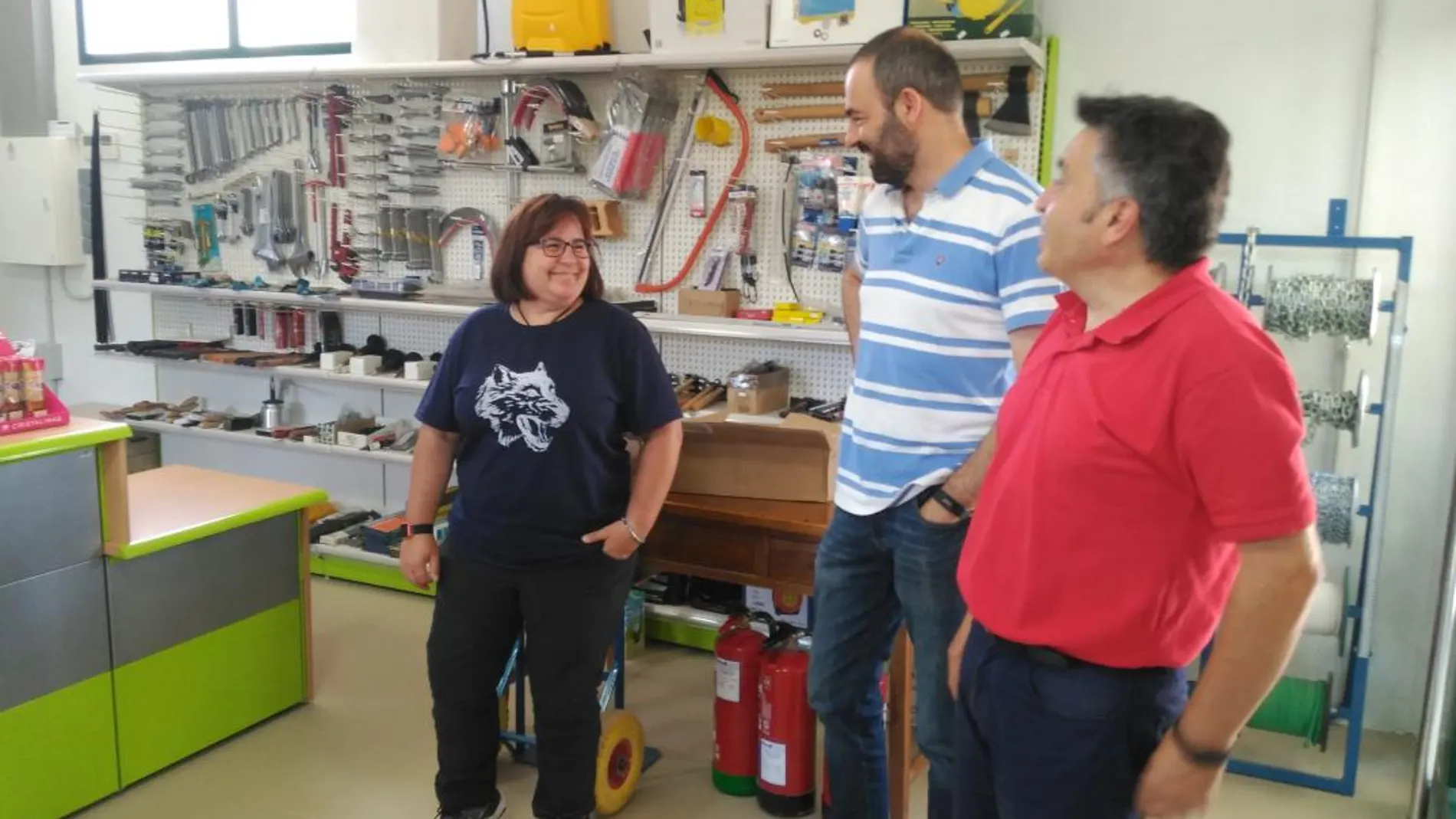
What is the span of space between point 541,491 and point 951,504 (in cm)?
94

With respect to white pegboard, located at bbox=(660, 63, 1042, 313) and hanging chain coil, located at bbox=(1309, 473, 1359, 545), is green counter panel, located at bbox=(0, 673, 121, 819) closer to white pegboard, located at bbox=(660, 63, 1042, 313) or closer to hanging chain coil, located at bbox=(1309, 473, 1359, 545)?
white pegboard, located at bbox=(660, 63, 1042, 313)

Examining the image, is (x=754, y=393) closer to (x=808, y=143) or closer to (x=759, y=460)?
(x=759, y=460)

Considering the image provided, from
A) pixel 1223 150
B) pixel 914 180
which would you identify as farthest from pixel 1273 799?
pixel 1223 150

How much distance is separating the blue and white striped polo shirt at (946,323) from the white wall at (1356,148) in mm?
1476

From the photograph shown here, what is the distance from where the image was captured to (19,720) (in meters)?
2.53

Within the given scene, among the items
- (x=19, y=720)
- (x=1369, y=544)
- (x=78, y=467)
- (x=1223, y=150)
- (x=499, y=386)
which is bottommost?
(x=19, y=720)

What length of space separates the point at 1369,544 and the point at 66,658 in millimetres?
3383

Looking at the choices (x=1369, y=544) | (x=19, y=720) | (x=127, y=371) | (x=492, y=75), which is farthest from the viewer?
(x=127, y=371)

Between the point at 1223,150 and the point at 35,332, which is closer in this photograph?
the point at 1223,150

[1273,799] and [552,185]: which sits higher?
[552,185]

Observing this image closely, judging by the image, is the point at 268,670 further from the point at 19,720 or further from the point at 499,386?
the point at 499,386

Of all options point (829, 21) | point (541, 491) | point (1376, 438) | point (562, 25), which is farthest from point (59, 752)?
point (1376, 438)

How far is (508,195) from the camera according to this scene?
4062 mm

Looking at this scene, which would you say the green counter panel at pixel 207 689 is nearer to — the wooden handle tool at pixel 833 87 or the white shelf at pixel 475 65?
the white shelf at pixel 475 65
